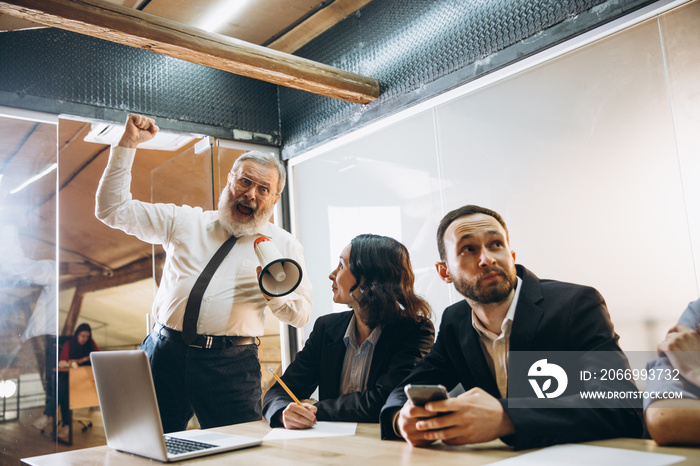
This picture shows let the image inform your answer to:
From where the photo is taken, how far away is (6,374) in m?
3.17

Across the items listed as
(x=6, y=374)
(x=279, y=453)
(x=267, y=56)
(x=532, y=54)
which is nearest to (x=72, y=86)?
(x=267, y=56)

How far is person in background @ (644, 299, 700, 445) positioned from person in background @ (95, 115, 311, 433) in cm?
165

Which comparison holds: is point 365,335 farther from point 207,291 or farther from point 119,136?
point 119,136

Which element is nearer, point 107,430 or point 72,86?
point 107,430

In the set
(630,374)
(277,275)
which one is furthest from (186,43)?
(630,374)

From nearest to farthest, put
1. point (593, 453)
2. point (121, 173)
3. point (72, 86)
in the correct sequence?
point (593, 453) < point (121, 173) < point (72, 86)

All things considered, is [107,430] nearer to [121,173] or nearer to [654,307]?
[121,173]

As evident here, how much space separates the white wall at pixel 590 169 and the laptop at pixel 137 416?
70.3 inches

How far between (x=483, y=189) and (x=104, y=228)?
502cm

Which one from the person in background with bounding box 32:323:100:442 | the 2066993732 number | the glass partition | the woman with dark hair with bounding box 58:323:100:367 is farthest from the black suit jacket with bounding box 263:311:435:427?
the woman with dark hair with bounding box 58:323:100:367

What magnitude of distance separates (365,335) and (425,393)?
1.05 m

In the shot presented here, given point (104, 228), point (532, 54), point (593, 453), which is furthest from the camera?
point (104, 228)

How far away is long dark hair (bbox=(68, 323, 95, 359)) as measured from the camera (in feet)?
19.6

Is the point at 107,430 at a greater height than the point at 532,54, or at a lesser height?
lesser
